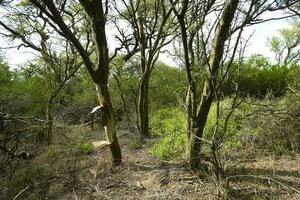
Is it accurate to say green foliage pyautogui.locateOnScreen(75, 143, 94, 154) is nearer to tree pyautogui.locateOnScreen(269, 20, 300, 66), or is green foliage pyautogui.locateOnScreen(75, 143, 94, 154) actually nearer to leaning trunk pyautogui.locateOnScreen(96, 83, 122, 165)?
leaning trunk pyautogui.locateOnScreen(96, 83, 122, 165)

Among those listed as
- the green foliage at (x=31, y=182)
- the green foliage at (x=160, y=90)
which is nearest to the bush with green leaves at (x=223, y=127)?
the green foliage at (x=31, y=182)

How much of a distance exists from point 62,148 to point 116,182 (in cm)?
346

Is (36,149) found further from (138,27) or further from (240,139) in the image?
(240,139)

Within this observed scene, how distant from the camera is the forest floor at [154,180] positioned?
517cm

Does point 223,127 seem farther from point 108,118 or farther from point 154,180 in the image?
point 108,118

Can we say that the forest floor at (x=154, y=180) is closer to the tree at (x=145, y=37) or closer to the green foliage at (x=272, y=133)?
the green foliage at (x=272, y=133)

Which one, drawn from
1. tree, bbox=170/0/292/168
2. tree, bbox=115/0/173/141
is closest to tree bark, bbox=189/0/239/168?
tree, bbox=170/0/292/168

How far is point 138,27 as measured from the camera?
10.8 meters

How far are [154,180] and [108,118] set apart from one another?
1.48 metres

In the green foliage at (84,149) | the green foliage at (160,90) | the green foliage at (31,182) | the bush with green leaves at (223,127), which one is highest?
the green foliage at (160,90)

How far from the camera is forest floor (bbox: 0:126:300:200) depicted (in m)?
5.17

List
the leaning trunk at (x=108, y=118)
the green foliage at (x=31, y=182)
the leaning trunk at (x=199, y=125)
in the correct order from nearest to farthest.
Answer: the leaning trunk at (x=199, y=125) < the leaning trunk at (x=108, y=118) < the green foliage at (x=31, y=182)

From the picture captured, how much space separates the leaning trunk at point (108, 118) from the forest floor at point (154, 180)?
0.87 ft

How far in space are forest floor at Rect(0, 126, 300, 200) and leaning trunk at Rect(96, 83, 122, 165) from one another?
26 cm
